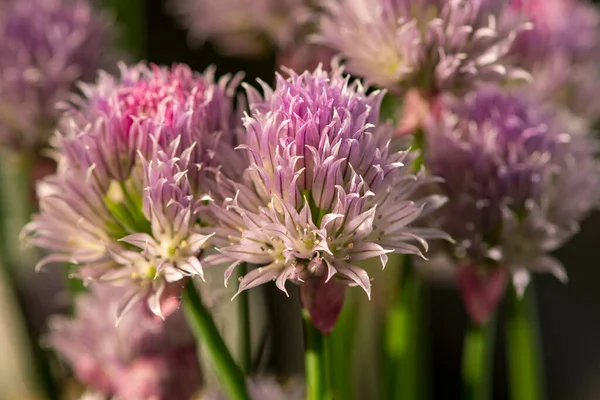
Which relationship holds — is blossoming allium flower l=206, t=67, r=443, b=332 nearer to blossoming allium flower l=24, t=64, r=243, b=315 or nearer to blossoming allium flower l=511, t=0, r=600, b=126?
blossoming allium flower l=24, t=64, r=243, b=315

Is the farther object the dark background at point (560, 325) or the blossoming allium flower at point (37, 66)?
the dark background at point (560, 325)

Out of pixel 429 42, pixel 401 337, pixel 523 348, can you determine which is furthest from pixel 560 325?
pixel 429 42

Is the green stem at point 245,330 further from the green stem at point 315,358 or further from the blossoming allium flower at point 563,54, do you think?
the blossoming allium flower at point 563,54

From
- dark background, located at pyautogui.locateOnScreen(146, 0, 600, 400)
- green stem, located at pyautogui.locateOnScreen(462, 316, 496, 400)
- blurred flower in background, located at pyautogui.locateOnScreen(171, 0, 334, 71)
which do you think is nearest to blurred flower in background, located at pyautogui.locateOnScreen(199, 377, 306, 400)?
green stem, located at pyautogui.locateOnScreen(462, 316, 496, 400)

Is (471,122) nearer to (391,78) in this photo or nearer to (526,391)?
(391,78)

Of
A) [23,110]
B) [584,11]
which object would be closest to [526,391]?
[584,11]

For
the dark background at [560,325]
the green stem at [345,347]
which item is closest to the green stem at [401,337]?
the green stem at [345,347]
